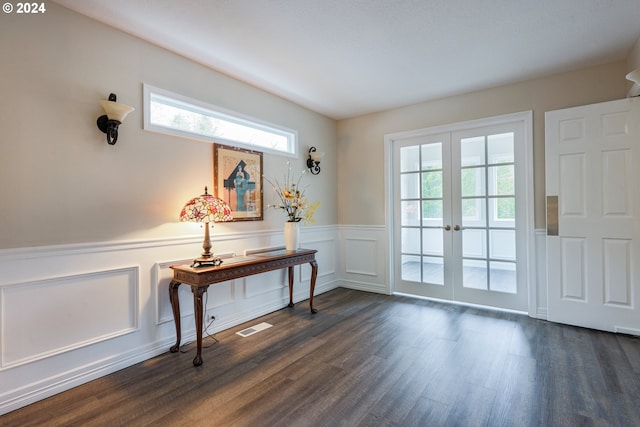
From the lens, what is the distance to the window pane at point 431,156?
3904mm

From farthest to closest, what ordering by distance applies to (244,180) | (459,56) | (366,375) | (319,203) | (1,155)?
1. (319,203)
2. (244,180)
3. (459,56)
4. (366,375)
5. (1,155)

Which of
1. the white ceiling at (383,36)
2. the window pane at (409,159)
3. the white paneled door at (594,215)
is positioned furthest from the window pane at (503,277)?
the white ceiling at (383,36)

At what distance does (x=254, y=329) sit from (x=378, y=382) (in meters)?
1.41

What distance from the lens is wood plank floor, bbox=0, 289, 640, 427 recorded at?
5.76 feet

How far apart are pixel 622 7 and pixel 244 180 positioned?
10.8 ft

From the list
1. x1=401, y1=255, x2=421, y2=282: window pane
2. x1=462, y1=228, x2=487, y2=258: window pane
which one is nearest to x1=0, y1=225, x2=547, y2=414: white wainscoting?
x1=462, y1=228, x2=487, y2=258: window pane

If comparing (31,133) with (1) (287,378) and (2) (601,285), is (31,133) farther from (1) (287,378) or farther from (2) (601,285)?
(2) (601,285)

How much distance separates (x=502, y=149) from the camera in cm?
350

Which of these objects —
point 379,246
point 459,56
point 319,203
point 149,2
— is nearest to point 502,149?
point 459,56

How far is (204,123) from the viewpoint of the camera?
2.97 metres

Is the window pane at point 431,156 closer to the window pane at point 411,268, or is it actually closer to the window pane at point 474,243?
the window pane at point 474,243

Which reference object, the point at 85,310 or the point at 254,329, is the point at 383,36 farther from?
the point at 85,310

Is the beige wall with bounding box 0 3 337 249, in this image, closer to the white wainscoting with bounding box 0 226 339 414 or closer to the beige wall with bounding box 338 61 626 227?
the white wainscoting with bounding box 0 226 339 414

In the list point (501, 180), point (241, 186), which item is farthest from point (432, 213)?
point (241, 186)
